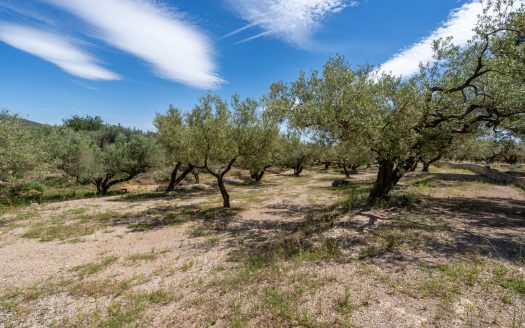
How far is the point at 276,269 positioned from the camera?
947cm

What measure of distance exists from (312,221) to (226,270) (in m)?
8.34

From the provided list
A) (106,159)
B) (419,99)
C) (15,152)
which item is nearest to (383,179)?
(419,99)

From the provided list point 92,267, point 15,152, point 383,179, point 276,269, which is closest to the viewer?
point 276,269

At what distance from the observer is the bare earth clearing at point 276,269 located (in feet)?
22.2

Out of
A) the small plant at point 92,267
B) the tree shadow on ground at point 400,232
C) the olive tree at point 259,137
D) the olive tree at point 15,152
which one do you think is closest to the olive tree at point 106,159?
the olive tree at point 15,152

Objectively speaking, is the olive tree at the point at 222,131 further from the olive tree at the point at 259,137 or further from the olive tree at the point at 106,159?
the olive tree at the point at 106,159

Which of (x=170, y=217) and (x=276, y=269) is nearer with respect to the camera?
(x=276, y=269)

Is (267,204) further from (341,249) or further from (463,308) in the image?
(463,308)

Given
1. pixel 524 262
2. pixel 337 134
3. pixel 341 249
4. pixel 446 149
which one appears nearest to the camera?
pixel 524 262

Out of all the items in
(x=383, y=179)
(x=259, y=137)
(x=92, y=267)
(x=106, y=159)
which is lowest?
(x=92, y=267)

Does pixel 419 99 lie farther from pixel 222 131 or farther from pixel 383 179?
pixel 222 131

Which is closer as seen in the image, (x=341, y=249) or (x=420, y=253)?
(x=420, y=253)

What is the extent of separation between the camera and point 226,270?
1002cm

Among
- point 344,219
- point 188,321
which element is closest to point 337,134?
point 344,219
